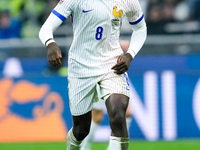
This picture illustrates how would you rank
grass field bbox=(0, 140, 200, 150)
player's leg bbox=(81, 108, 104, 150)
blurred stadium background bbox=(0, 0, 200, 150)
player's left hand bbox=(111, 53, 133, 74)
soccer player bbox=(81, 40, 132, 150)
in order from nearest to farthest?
player's left hand bbox=(111, 53, 133, 74)
soccer player bbox=(81, 40, 132, 150)
player's leg bbox=(81, 108, 104, 150)
grass field bbox=(0, 140, 200, 150)
blurred stadium background bbox=(0, 0, 200, 150)

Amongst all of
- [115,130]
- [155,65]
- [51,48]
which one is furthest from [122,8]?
[155,65]

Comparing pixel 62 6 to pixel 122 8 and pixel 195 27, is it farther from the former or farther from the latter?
pixel 195 27

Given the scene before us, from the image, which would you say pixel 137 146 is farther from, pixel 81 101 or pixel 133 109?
pixel 81 101

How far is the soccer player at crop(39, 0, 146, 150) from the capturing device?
6.04 metres

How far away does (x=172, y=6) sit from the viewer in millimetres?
13891

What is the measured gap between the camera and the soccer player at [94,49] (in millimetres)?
6043

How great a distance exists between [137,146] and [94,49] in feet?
13.0

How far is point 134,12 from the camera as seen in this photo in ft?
20.4

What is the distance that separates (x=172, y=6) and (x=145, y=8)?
0.78m

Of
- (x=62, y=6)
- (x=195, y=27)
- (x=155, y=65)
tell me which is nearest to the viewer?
(x=62, y=6)

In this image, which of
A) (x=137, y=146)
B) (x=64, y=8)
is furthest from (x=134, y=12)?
(x=137, y=146)

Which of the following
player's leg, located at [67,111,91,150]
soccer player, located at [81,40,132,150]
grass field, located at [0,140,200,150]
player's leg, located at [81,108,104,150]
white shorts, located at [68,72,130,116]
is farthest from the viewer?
grass field, located at [0,140,200,150]

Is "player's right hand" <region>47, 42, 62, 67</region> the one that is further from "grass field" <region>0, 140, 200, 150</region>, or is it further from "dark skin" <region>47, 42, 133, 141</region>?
"grass field" <region>0, 140, 200, 150</region>

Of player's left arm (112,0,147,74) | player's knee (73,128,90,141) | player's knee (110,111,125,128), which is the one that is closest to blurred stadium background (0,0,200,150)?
player's knee (73,128,90,141)
